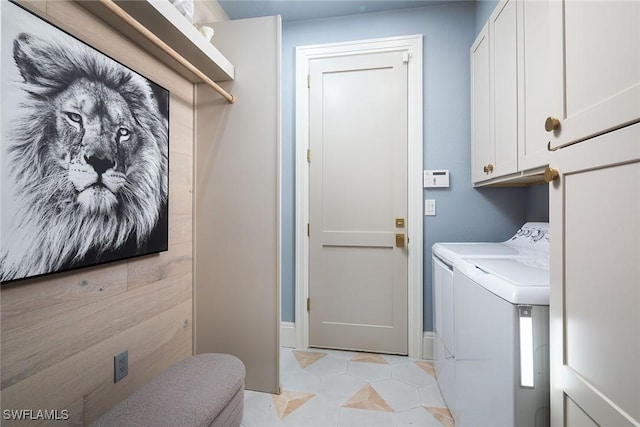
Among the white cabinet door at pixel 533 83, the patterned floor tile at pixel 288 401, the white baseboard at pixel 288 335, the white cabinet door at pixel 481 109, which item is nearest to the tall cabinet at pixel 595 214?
the white cabinet door at pixel 533 83

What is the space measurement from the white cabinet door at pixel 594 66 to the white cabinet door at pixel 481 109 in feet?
3.49

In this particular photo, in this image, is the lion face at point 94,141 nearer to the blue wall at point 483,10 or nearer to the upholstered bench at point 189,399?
the upholstered bench at point 189,399

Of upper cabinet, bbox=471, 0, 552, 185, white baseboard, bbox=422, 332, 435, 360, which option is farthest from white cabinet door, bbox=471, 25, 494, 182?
white baseboard, bbox=422, 332, 435, 360

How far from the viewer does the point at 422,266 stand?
2275mm

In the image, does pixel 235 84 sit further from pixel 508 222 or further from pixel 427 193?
pixel 508 222

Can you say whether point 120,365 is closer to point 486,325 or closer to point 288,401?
point 288,401

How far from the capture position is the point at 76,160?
1032 millimetres

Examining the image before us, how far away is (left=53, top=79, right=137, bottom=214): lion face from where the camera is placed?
101cm

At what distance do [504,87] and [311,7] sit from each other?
154 cm

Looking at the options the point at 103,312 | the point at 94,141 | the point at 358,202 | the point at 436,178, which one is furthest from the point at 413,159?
the point at 103,312

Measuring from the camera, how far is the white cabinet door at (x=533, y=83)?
48.3 inches

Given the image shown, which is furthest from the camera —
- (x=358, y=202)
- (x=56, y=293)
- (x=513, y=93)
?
(x=358, y=202)

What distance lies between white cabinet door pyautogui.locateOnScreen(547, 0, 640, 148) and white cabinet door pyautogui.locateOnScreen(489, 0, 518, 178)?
2.37 ft

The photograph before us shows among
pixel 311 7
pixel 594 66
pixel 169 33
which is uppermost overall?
pixel 311 7
